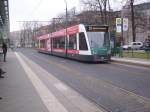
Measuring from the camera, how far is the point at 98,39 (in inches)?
1252

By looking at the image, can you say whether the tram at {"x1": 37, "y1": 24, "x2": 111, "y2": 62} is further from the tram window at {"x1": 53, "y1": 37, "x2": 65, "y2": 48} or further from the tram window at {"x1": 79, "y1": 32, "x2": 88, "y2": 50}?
the tram window at {"x1": 53, "y1": 37, "x2": 65, "y2": 48}

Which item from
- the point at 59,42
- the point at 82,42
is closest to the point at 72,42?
the point at 82,42

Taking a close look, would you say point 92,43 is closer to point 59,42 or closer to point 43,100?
point 59,42

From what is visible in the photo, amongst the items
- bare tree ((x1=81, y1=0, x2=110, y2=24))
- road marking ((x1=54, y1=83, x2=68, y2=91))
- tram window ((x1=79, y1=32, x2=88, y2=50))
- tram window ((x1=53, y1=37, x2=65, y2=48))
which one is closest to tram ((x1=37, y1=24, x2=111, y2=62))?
tram window ((x1=79, y1=32, x2=88, y2=50))

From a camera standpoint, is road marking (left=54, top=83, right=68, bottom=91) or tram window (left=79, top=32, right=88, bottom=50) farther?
tram window (left=79, top=32, right=88, bottom=50)

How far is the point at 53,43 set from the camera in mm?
49812

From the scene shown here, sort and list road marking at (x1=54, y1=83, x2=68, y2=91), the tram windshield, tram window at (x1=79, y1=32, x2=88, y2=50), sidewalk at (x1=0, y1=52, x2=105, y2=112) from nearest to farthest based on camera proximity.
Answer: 1. sidewalk at (x1=0, y1=52, x2=105, y2=112)
2. road marking at (x1=54, y1=83, x2=68, y2=91)
3. the tram windshield
4. tram window at (x1=79, y1=32, x2=88, y2=50)

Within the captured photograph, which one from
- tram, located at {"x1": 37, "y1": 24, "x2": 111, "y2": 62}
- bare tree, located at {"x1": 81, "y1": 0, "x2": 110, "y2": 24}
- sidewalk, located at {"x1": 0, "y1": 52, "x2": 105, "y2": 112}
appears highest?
bare tree, located at {"x1": 81, "y1": 0, "x2": 110, "y2": 24}

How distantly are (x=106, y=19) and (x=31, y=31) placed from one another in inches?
4066

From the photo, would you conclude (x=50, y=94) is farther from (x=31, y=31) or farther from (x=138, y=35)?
(x=31, y=31)

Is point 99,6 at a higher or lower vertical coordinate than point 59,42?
higher

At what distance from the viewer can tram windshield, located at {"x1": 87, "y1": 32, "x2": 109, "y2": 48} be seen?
1240 inches

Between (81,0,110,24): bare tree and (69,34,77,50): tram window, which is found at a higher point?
(81,0,110,24): bare tree

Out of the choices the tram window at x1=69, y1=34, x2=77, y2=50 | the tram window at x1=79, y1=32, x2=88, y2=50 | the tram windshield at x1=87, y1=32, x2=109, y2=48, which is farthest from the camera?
the tram window at x1=69, y1=34, x2=77, y2=50
